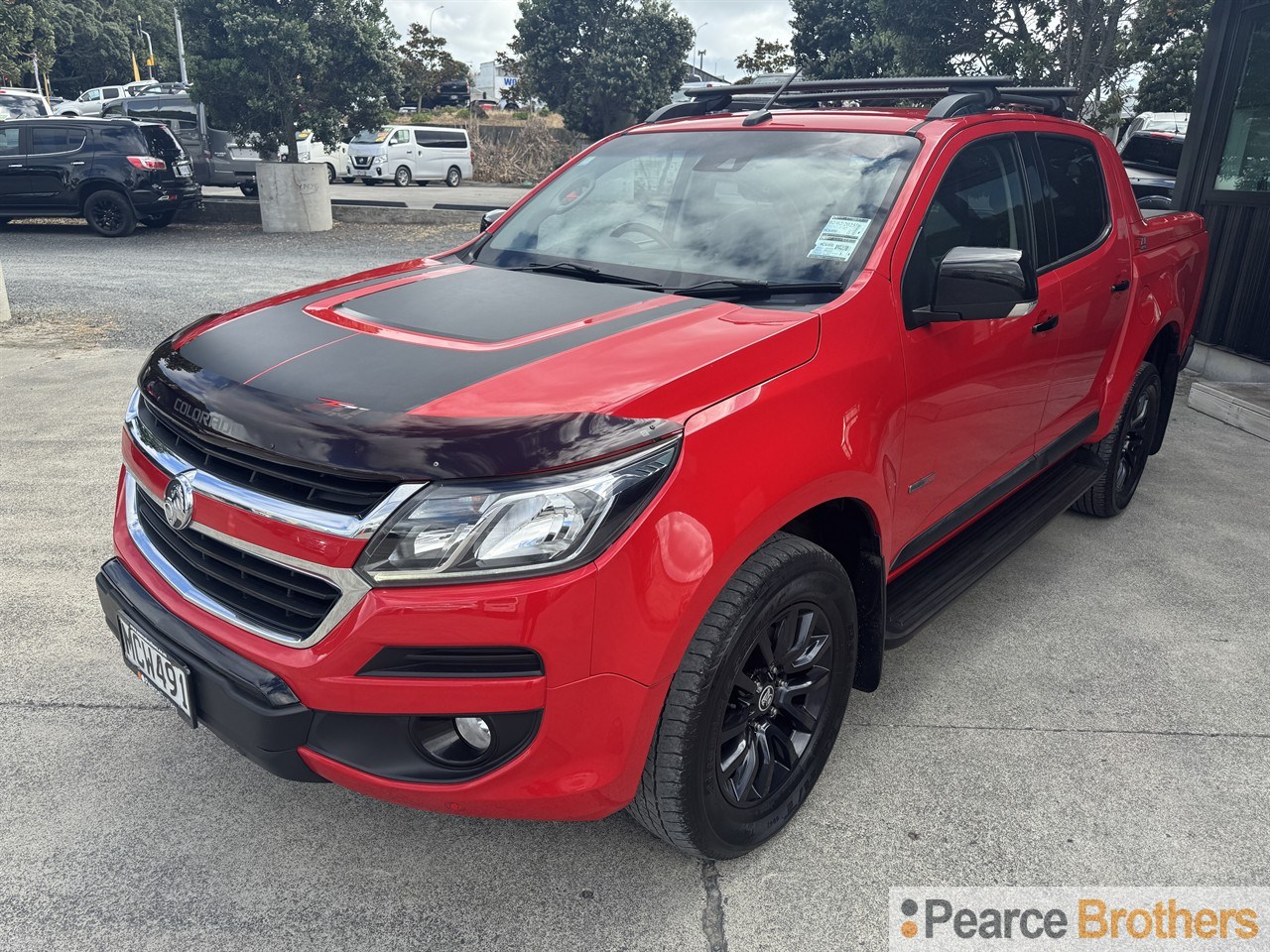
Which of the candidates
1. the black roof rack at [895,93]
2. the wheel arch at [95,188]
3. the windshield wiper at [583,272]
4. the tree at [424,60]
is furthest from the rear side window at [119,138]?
the tree at [424,60]

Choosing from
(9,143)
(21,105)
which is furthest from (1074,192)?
(21,105)

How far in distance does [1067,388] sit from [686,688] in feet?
8.04

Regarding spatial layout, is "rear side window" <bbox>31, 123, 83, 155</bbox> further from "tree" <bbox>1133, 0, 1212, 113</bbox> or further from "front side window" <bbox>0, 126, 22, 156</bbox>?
"tree" <bbox>1133, 0, 1212, 113</bbox>

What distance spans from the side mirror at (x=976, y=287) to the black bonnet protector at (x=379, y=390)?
71 cm

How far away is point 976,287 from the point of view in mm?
2600

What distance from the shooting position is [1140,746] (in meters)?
2.92

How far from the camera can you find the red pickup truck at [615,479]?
1853 mm

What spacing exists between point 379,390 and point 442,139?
28139 millimetres

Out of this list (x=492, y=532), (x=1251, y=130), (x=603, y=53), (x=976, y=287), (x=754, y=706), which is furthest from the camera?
(x=603, y=53)

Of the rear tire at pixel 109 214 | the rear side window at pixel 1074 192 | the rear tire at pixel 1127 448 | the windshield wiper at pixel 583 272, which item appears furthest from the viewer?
the rear tire at pixel 109 214

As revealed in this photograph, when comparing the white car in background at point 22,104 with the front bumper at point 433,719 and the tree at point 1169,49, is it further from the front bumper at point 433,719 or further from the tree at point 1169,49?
the front bumper at point 433,719

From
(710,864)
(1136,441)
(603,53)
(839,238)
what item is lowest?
(710,864)

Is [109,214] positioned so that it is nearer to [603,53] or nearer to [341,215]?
[341,215]

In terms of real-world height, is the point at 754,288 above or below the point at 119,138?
below
